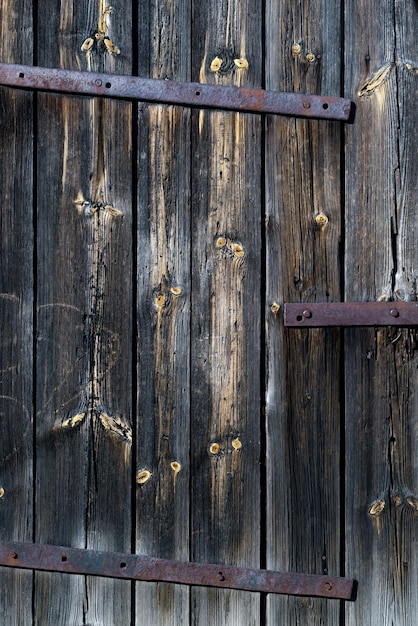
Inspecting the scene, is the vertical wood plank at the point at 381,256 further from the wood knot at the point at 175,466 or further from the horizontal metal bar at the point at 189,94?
the wood knot at the point at 175,466

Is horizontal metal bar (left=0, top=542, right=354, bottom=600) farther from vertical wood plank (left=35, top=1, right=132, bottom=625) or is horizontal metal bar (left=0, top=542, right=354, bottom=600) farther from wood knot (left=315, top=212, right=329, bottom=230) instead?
wood knot (left=315, top=212, right=329, bottom=230)

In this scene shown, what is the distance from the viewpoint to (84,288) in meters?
1.56

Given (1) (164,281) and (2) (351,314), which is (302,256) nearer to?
(2) (351,314)

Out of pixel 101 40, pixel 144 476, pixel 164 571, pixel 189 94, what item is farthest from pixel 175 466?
pixel 101 40

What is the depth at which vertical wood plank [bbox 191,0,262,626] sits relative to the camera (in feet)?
5.05

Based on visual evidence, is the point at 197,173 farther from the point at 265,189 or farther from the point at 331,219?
the point at 331,219

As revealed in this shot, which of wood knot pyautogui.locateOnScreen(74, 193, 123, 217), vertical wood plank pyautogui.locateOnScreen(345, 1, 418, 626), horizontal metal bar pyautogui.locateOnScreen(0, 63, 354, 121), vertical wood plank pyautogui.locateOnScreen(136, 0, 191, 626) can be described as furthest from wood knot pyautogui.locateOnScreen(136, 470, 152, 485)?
horizontal metal bar pyautogui.locateOnScreen(0, 63, 354, 121)

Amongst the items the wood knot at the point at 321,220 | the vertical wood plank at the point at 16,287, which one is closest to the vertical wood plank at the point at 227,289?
the wood knot at the point at 321,220

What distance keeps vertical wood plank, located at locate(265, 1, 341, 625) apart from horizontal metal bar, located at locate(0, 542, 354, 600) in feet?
0.47

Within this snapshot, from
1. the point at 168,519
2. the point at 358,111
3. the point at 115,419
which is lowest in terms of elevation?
the point at 168,519

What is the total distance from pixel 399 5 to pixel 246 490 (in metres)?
1.06

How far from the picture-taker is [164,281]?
60.9 inches

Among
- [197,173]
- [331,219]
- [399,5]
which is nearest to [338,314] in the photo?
[331,219]

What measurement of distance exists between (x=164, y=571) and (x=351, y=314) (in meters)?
0.67
